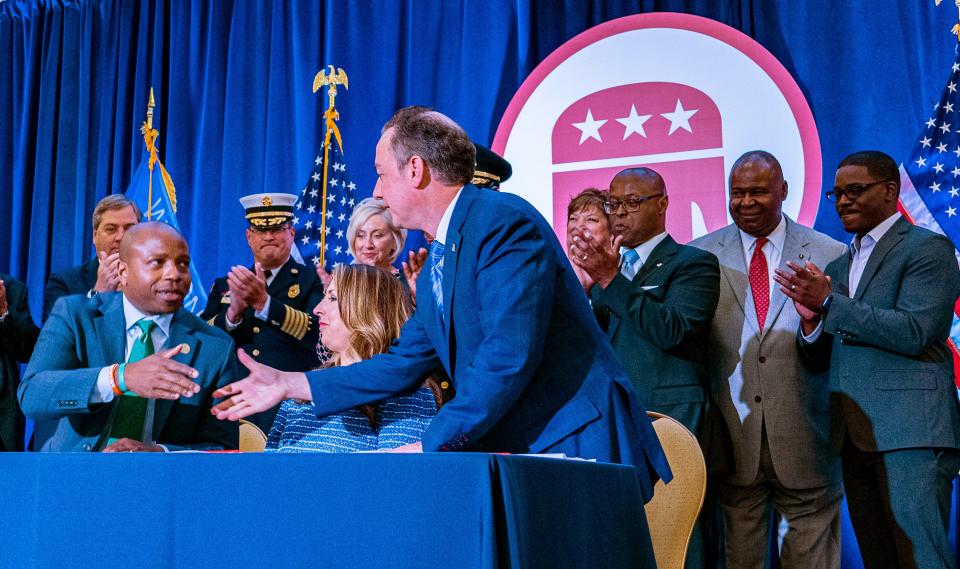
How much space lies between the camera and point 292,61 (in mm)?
5746

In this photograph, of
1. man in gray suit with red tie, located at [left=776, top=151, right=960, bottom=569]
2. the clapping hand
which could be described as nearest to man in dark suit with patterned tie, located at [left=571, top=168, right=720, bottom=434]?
man in gray suit with red tie, located at [left=776, top=151, right=960, bottom=569]

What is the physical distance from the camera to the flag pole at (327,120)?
5.45 metres

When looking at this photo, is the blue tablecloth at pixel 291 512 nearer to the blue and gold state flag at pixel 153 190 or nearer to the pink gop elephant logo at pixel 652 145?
the pink gop elephant logo at pixel 652 145

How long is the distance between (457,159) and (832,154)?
2.85m

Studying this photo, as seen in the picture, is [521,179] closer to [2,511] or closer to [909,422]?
[909,422]

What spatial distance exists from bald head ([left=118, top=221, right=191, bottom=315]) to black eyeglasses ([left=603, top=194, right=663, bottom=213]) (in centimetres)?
171

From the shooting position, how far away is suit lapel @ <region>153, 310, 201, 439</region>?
2.88 meters

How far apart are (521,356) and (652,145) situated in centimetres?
314

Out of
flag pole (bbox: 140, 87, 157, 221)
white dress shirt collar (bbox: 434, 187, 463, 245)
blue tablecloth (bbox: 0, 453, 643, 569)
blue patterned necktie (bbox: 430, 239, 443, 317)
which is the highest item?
flag pole (bbox: 140, 87, 157, 221)

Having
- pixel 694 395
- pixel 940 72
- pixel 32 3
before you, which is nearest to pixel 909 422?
pixel 694 395

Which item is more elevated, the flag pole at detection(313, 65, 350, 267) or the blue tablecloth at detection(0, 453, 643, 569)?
the flag pole at detection(313, 65, 350, 267)

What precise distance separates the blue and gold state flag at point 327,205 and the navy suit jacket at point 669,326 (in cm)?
203

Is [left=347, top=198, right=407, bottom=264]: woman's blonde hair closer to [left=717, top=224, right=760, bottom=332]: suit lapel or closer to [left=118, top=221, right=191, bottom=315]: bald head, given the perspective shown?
[left=118, top=221, right=191, bottom=315]: bald head

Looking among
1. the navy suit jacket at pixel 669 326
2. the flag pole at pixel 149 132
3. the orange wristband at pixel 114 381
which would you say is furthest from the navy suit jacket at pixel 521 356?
the flag pole at pixel 149 132
